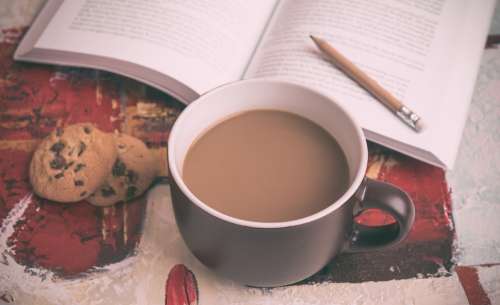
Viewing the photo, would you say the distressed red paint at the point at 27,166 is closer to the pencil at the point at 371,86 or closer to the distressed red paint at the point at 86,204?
the distressed red paint at the point at 86,204

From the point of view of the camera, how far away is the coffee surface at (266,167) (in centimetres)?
54

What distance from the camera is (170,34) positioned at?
2.57 ft

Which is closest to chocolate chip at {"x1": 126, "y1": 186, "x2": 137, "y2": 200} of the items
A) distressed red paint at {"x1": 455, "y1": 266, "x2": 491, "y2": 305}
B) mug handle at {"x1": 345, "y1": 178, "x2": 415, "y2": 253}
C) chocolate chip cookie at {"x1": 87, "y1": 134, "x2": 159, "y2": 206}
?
chocolate chip cookie at {"x1": 87, "y1": 134, "x2": 159, "y2": 206}

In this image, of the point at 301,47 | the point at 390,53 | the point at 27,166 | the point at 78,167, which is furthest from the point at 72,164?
the point at 390,53

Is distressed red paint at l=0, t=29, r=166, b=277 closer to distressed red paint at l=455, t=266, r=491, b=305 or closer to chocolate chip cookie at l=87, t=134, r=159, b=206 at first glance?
chocolate chip cookie at l=87, t=134, r=159, b=206

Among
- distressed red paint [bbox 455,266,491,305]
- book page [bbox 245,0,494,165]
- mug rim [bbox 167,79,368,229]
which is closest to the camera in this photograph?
mug rim [bbox 167,79,368,229]

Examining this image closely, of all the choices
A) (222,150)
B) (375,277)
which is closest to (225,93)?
(222,150)

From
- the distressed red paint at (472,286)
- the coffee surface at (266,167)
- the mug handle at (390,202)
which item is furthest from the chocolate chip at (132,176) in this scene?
the distressed red paint at (472,286)

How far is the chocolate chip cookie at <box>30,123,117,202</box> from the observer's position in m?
0.65

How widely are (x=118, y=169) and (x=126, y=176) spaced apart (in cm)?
1

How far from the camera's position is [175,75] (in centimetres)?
74

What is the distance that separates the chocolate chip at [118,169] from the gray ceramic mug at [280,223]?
0.42 feet

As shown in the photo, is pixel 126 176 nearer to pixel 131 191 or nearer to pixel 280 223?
pixel 131 191

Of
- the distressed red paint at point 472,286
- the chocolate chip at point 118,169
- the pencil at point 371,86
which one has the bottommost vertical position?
the chocolate chip at point 118,169
